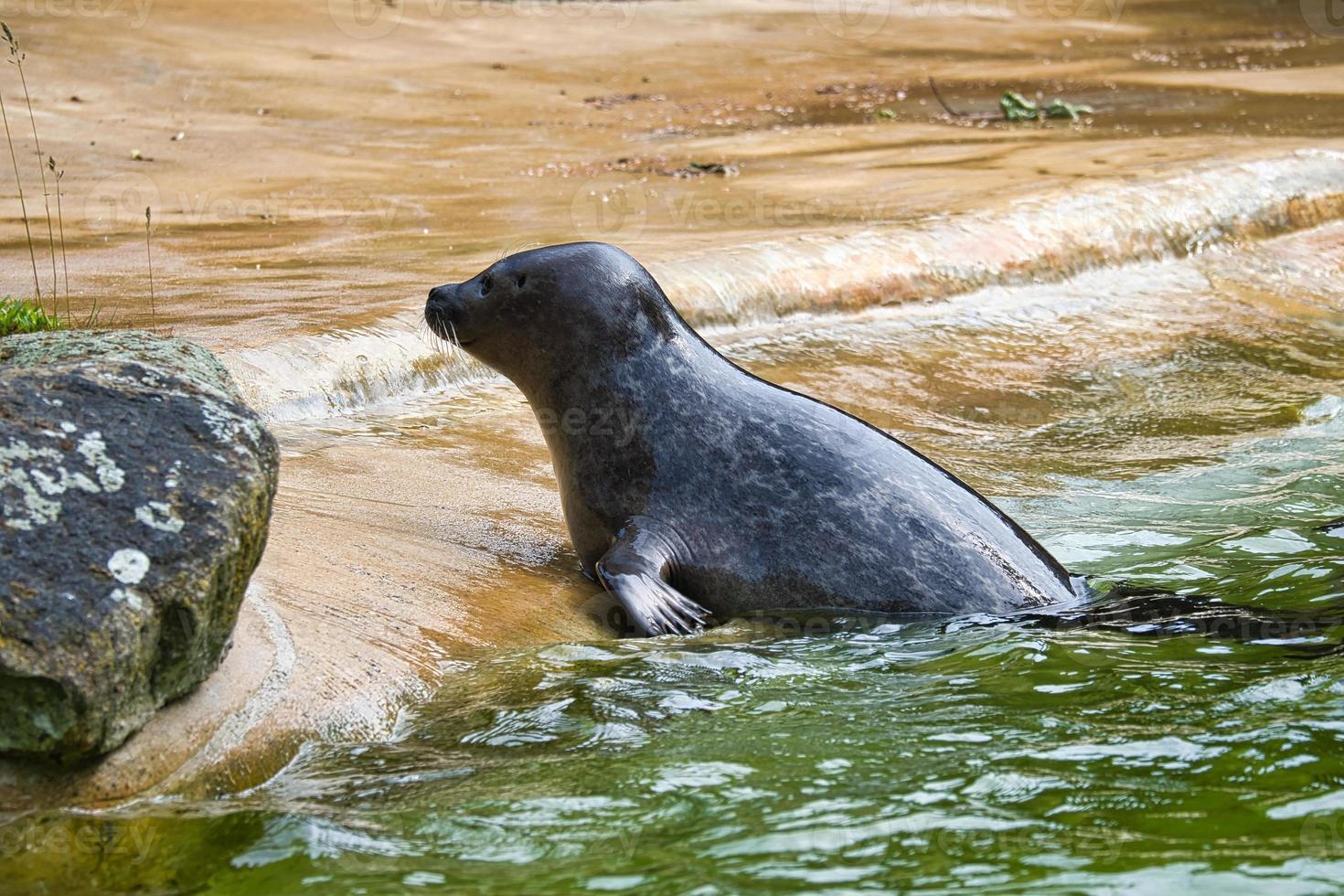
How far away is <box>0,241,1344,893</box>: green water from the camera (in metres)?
2.79

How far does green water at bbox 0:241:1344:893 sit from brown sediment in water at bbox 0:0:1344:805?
0.26 m

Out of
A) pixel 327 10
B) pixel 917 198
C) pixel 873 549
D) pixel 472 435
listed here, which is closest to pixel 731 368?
pixel 873 549

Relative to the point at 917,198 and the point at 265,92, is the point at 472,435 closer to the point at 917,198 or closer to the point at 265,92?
the point at 917,198

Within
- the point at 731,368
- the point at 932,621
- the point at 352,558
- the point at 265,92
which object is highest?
the point at 265,92

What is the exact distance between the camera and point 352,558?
178 inches

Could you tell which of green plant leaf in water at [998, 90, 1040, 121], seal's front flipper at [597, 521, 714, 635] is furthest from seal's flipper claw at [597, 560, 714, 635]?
green plant leaf in water at [998, 90, 1040, 121]

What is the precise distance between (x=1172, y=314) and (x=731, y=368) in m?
5.08

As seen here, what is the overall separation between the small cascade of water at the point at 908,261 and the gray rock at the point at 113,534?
2407 mm

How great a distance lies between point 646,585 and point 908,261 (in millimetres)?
4954
